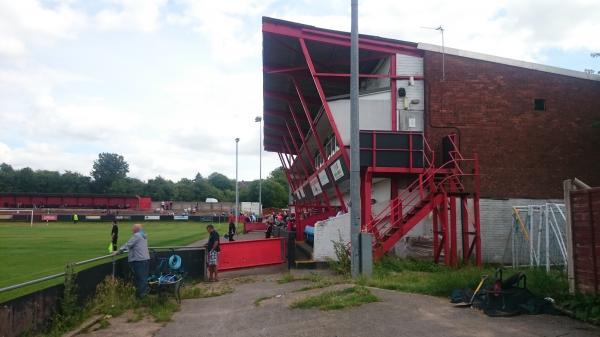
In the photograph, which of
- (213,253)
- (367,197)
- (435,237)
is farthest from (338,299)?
Result: (435,237)

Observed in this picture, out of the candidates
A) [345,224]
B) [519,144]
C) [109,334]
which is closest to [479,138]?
[519,144]

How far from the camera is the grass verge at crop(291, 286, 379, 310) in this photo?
9.52 metres

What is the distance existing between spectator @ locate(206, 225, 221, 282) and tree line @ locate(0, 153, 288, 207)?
379 ft

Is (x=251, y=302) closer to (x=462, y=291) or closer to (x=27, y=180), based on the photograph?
(x=462, y=291)

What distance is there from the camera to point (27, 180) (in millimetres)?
145625

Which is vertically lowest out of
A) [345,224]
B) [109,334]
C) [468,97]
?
[109,334]

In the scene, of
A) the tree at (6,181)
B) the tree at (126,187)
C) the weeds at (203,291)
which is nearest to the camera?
the weeds at (203,291)

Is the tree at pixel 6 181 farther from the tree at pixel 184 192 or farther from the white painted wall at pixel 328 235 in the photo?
the white painted wall at pixel 328 235

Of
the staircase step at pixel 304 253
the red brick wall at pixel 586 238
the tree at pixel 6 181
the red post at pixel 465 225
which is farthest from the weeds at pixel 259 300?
the tree at pixel 6 181

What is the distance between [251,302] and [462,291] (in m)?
4.40

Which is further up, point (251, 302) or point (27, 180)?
point (27, 180)

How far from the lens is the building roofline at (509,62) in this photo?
66.4 feet

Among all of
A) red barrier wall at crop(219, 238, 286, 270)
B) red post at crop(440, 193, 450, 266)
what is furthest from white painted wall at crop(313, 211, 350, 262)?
red post at crop(440, 193, 450, 266)

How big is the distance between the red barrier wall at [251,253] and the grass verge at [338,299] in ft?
21.0
